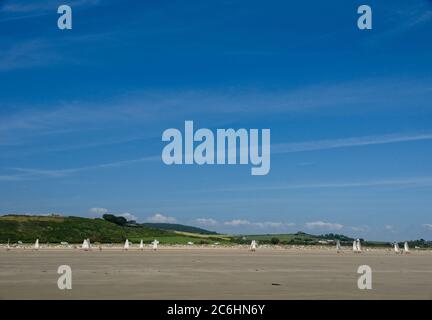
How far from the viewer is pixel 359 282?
19625 millimetres

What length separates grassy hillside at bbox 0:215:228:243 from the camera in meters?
86.0

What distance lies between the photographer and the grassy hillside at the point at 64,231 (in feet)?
282

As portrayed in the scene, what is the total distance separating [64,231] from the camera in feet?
310

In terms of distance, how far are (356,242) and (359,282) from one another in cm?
4577
